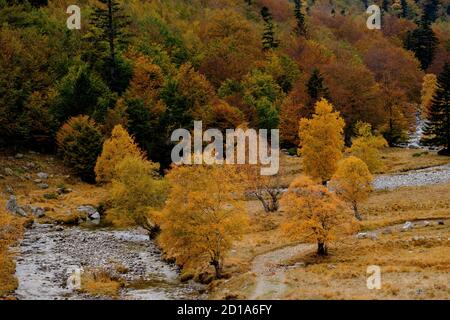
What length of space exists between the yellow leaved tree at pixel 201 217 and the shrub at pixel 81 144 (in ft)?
116

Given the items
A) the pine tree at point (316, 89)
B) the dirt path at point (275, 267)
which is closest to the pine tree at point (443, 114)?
the pine tree at point (316, 89)

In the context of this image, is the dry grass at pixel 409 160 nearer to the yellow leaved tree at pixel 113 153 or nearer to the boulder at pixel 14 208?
the yellow leaved tree at pixel 113 153

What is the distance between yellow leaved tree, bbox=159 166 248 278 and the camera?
4241cm

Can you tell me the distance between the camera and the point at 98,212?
6612 cm

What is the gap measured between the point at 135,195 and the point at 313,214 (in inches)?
760

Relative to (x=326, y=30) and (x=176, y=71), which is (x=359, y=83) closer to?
(x=176, y=71)

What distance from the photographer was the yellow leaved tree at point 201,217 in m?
42.4

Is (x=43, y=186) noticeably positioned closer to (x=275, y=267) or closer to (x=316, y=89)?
(x=275, y=267)

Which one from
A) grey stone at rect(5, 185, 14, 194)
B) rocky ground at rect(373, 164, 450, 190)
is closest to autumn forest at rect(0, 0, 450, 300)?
rocky ground at rect(373, 164, 450, 190)

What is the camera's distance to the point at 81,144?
78438 mm

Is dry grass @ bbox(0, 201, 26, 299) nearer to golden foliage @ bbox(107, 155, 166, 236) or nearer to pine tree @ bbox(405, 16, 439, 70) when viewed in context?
golden foliage @ bbox(107, 155, 166, 236)

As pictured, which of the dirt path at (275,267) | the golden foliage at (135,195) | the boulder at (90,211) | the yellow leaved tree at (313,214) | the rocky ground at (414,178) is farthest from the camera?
the rocky ground at (414,178)

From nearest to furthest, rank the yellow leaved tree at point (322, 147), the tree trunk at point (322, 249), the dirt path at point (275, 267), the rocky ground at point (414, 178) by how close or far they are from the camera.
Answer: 1. the dirt path at point (275, 267)
2. the tree trunk at point (322, 249)
3. the yellow leaved tree at point (322, 147)
4. the rocky ground at point (414, 178)

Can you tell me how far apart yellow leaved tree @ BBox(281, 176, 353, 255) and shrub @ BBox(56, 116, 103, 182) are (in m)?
39.0
